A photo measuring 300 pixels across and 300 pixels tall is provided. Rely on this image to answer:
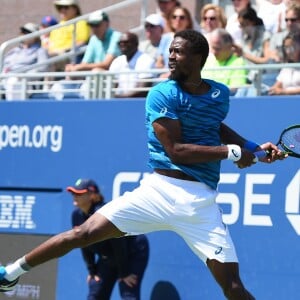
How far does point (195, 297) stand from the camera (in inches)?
395

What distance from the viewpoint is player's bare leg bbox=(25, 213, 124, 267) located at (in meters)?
7.44

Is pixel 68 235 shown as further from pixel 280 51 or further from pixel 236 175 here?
pixel 280 51

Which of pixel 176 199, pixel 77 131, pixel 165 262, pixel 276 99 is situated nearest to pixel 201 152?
pixel 176 199

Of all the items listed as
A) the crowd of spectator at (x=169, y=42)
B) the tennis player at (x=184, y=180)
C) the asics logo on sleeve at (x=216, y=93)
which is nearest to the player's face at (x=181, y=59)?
the tennis player at (x=184, y=180)

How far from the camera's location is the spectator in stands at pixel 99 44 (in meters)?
12.1

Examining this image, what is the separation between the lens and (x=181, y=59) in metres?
7.45

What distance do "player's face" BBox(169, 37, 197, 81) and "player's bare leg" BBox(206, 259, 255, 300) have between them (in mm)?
1267

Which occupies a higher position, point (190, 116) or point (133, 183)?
Answer: point (190, 116)

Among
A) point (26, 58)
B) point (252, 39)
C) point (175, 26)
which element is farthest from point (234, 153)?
point (26, 58)

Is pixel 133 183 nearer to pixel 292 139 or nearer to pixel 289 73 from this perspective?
pixel 289 73

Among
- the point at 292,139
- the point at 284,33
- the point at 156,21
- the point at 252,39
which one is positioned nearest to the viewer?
the point at 292,139

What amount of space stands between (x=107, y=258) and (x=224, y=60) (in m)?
2.18

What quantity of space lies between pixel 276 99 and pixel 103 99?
78.6 inches

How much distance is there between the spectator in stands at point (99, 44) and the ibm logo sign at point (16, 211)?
164 centimetres
